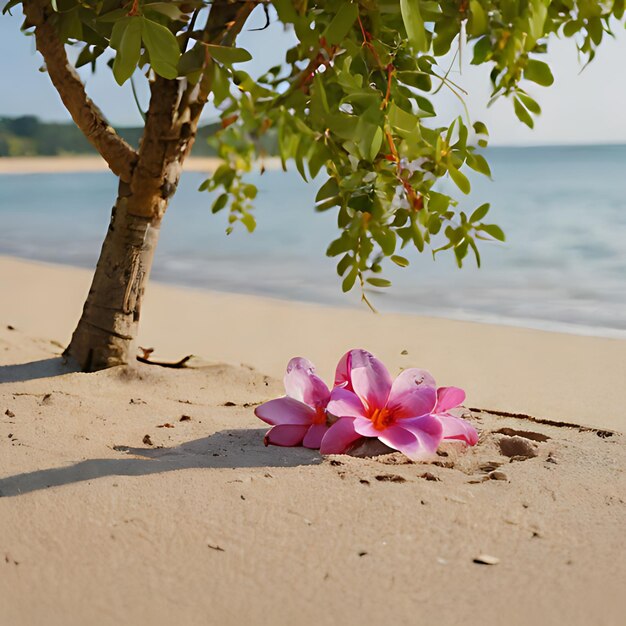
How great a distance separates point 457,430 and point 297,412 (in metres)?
0.27

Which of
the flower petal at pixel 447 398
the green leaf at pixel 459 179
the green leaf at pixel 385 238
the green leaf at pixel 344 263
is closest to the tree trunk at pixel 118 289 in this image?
the green leaf at pixel 344 263

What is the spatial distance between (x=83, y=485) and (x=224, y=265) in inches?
202

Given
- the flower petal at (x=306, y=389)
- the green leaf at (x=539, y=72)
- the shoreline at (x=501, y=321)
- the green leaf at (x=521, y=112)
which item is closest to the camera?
the green leaf at (x=539, y=72)

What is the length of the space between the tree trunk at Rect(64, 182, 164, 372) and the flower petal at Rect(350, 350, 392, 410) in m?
0.87

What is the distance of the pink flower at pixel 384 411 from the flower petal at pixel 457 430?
42mm

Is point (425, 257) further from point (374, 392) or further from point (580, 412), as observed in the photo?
point (374, 392)

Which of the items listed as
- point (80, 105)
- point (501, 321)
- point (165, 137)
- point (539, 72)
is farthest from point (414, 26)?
point (501, 321)

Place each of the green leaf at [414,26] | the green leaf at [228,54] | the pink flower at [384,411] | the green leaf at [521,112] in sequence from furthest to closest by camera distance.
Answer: the pink flower at [384,411], the green leaf at [521,112], the green leaf at [228,54], the green leaf at [414,26]

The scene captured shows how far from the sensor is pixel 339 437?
1402 mm

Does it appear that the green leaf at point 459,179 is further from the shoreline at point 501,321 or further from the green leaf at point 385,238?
the shoreline at point 501,321

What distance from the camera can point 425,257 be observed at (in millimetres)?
6410

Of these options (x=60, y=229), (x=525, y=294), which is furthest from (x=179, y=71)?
(x=60, y=229)

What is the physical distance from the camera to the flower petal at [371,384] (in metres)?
1.41

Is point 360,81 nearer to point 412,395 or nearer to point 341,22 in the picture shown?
point 341,22
